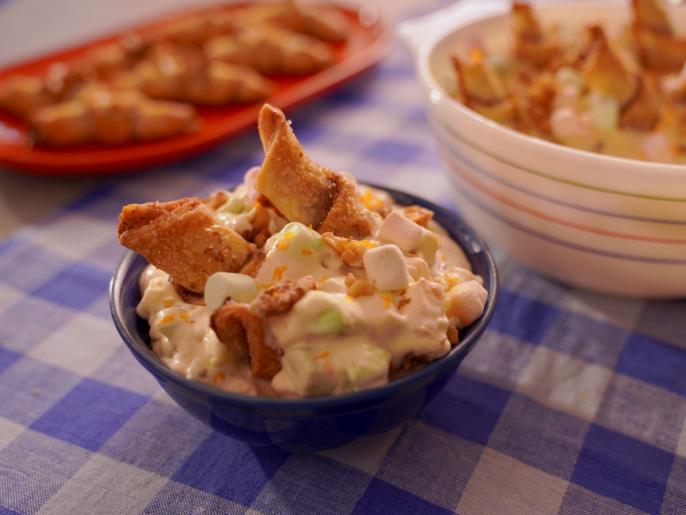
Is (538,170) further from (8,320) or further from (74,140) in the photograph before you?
(74,140)

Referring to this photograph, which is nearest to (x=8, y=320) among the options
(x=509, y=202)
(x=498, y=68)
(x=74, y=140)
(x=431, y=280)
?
(x=74, y=140)

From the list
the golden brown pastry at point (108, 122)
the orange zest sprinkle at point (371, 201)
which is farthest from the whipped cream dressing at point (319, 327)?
the golden brown pastry at point (108, 122)

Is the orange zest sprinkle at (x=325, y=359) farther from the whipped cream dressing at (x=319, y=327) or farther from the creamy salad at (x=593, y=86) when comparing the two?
the creamy salad at (x=593, y=86)

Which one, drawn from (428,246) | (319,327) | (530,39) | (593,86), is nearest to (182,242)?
(319,327)

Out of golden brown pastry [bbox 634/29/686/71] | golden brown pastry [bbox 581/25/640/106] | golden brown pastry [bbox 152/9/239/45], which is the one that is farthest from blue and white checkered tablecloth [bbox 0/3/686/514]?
golden brown pastry [bbox 152/9/239/45]

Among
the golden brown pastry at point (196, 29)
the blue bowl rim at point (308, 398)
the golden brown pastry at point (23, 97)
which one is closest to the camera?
the blue bowl rim at point (308, 398)

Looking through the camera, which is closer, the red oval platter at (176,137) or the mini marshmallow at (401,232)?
the mini marshmallow at (401,232)

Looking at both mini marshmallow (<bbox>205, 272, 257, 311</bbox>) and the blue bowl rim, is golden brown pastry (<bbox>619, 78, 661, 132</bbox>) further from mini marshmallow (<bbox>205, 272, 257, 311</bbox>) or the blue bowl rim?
mini marshmallow (<bbox>205, 272, 257, 311</bbox>)
